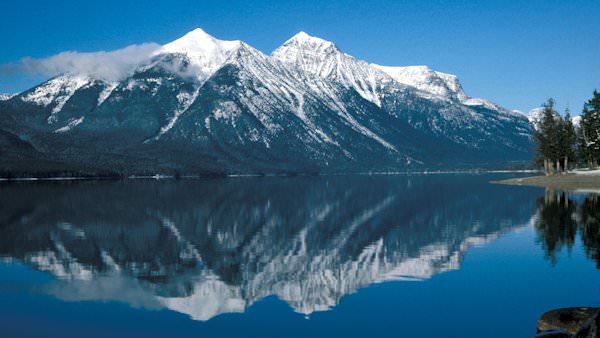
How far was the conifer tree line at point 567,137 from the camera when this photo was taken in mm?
158875

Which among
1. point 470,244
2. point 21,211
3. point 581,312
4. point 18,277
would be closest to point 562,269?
point 470,244

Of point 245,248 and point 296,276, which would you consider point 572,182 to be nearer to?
point 245,248

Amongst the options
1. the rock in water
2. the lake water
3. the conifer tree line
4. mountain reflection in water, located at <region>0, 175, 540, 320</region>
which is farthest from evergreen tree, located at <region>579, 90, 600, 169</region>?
the rock in water

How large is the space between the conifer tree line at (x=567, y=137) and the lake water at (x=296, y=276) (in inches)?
3900

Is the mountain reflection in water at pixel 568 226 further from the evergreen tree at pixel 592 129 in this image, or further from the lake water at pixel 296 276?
the evergreen tree at pixel 592 129

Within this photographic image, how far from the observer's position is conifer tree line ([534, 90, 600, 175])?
6255 inches

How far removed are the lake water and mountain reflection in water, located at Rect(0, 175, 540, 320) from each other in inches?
6.5

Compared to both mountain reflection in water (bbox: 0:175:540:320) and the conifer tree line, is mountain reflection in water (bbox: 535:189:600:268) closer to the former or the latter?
mountain reflection in water (bbox: 0:175:540:320)

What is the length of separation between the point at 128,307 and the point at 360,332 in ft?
41.1

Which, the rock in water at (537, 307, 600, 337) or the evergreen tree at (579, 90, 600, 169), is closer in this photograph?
the rock in water at (537, 307, 600, 337)

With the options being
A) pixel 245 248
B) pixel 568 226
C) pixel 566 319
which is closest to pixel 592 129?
pixel 568 226

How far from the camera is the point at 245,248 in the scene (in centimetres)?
5181

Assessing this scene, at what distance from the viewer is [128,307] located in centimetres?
3141

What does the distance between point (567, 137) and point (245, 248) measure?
476ft
